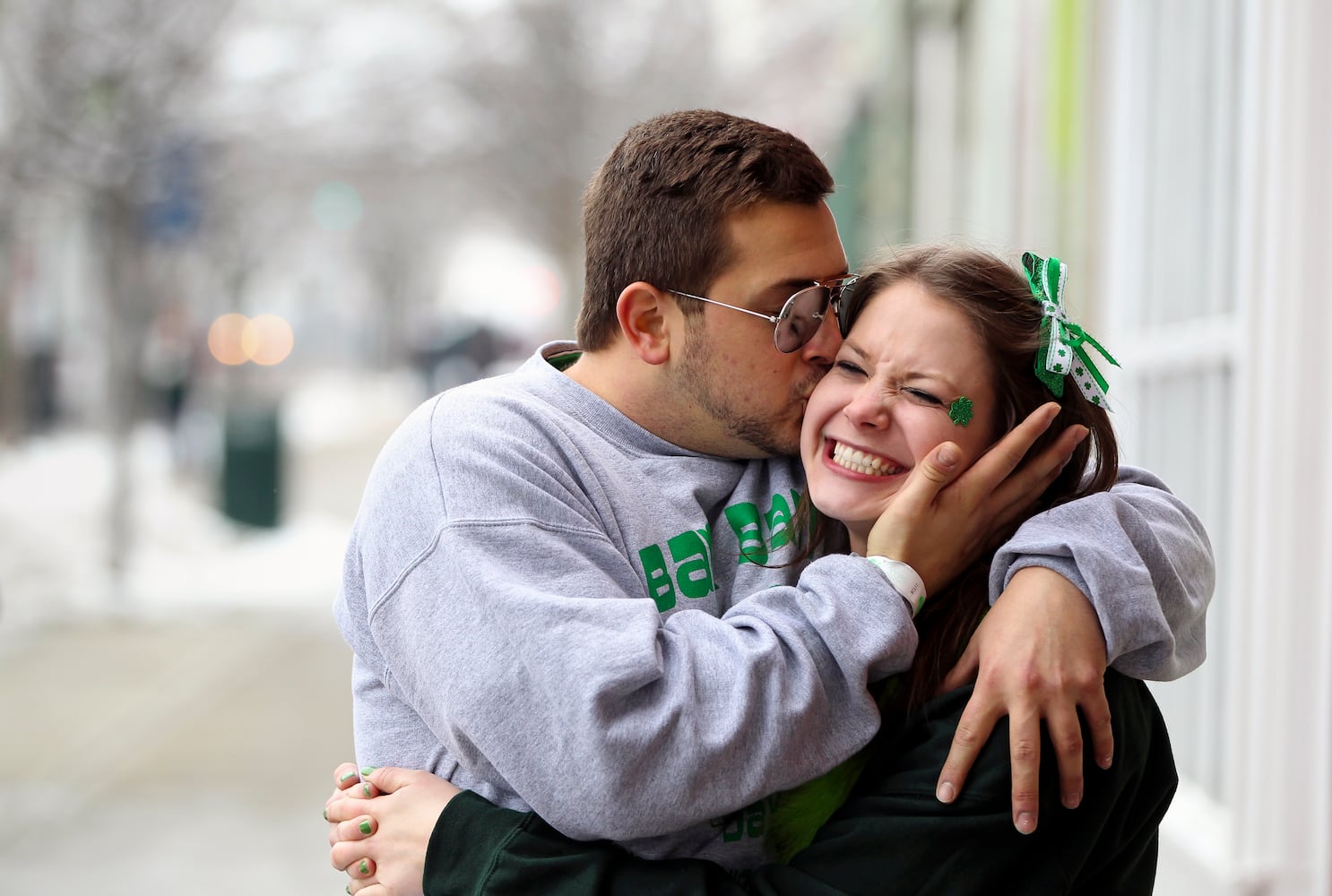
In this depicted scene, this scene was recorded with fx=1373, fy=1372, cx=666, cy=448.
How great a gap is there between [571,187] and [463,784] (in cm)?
1340

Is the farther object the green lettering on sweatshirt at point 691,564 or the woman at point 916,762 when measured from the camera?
the green lettering on sweatshirt at point 691,564

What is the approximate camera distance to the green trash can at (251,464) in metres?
11.3

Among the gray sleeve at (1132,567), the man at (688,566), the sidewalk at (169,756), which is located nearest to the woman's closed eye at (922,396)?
the man at (688,566)

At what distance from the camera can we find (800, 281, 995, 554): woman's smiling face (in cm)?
188

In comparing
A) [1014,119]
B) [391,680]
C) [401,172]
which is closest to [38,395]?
[401,172]

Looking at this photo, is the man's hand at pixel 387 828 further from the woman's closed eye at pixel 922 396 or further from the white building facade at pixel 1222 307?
the white building facade at pixel 1222 307

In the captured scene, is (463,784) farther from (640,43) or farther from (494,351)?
(494,351)

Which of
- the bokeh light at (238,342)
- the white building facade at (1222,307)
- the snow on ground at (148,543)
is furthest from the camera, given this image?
the bokeh light at (238,342)

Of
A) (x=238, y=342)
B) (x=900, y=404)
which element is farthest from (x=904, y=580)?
(x=238, y=342)

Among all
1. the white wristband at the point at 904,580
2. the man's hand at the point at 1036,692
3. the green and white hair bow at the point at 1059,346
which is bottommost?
the man's hand at the point at 1036,692

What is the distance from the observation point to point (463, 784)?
6.24 ft

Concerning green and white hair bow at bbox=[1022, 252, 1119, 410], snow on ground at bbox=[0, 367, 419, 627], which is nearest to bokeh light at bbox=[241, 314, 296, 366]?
snow on ground at bbox=[0, 367, 419, 627]

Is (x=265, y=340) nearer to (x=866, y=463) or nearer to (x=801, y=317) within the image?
(x=801, y=317)

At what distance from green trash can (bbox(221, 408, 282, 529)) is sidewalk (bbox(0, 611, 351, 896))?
117 inches
